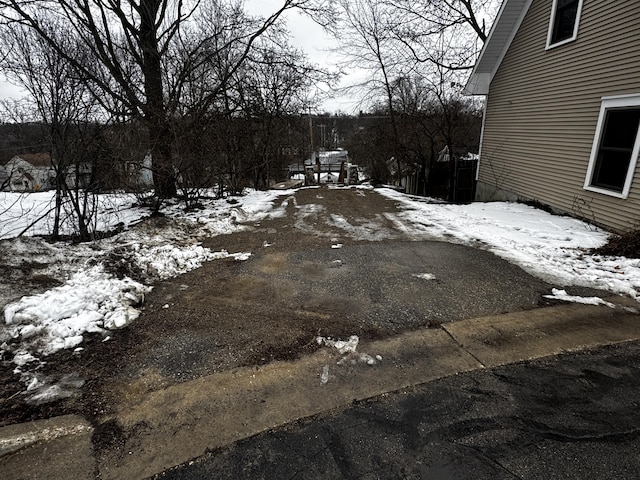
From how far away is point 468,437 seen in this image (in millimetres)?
1957

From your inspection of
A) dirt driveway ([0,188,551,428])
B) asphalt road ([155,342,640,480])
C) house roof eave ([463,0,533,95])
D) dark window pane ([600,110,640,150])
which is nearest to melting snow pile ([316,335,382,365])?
dirt driveway ([0,188,551,428])

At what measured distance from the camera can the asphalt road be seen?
1763mm

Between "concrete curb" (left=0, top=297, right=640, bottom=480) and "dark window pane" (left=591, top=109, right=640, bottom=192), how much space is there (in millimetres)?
3986

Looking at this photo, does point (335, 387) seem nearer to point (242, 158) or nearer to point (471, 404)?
point (471, 404)

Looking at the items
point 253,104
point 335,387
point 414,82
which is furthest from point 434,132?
point 335,387

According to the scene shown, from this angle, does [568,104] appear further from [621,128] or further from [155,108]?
[155,108]

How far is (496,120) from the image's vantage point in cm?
1025

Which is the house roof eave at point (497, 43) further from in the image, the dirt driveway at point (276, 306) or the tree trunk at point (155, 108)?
the tree trunk at point (155, 108)

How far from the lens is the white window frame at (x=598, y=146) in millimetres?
5590

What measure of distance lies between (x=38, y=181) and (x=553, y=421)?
24.3 feet

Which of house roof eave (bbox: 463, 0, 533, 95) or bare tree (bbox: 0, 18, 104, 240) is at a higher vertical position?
house roof eave (bbox: 463, 0, 533, 95)

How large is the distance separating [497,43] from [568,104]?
11.6ft

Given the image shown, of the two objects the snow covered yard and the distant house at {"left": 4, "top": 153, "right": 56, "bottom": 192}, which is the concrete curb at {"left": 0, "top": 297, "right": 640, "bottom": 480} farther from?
the distant house at {"left": 4, "top": 153, "right": 56, "bottom": 192}

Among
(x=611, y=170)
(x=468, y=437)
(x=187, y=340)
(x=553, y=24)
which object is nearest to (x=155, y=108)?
(x=187, y=340)
